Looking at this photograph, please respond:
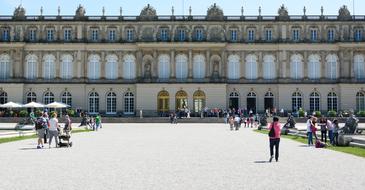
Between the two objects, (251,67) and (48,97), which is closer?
(48,97)

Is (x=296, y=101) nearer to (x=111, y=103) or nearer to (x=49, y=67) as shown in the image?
(x=111, y=103)

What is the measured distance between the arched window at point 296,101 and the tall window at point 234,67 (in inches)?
288

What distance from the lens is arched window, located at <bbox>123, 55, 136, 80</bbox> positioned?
6700 cm

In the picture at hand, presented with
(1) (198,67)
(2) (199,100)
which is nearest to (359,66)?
(1) (198,67)

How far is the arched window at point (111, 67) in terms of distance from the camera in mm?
67062

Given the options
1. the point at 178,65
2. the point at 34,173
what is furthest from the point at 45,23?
the point at 34,173

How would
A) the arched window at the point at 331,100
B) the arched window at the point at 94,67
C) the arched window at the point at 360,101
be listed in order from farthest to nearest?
the arched window at the point at 94,67 < the arched window at the point at 331,100 < the arched window at the point at 360,101

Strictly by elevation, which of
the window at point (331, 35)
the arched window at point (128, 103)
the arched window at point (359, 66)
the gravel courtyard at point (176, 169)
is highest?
the window at point (331, 35)

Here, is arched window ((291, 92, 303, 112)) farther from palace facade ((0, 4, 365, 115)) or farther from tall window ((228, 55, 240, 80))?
tall window ((228, 55, 240, 80))

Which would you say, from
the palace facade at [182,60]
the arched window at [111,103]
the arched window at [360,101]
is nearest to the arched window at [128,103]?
the palace facade at [182,60]

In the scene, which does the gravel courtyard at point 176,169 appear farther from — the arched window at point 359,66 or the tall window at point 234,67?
the arched window at point 359,66

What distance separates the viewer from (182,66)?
66.6 metres

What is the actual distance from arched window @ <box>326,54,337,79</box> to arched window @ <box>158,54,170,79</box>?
782 inches

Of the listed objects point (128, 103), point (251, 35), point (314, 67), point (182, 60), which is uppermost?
point (251, 35)
